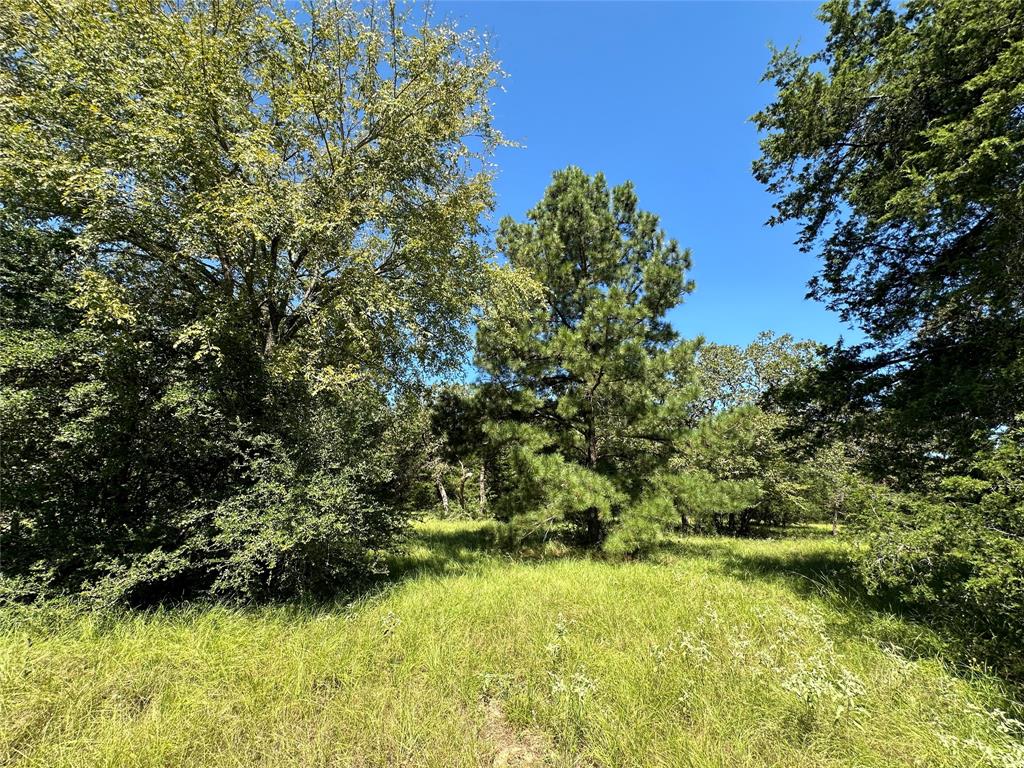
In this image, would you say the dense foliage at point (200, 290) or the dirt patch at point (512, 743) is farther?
the dense foliage at point (200, 290)

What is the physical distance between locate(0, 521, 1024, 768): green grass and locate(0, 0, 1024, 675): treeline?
3.22ft

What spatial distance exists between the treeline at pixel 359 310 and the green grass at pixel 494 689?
98 centimetres

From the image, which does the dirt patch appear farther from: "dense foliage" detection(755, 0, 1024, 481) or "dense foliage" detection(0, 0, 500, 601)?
"dense foliage" detection(755, 0, 1024, 481)

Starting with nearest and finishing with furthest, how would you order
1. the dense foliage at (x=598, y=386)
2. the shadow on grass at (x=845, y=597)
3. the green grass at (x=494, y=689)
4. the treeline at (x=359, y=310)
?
the green grass at (x=494, y=689), the shadow on grass at (x=845, y=597), the treeline at (x=359, y=310), the dense foliage at (x=598, y=386)

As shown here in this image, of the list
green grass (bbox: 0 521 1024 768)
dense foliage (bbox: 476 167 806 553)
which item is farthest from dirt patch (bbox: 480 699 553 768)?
dense foliage (bbox: 476 167 806 553)

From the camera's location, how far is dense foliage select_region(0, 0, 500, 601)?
16.7 ft

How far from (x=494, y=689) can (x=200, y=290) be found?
25.1 feet

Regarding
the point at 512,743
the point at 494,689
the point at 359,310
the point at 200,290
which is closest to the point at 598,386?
the point at 359,310

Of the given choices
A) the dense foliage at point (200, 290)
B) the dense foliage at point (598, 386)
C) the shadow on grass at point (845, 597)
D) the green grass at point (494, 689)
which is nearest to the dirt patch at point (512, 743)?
the green grass at point (494, 689)

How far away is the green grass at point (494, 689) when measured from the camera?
2.71m

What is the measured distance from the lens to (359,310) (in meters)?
7.13

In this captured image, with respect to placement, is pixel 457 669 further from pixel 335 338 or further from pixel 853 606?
pixel 335 338

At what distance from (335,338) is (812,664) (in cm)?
797

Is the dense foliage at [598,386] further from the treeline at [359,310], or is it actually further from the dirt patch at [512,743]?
the dirt patch at [512,743]
